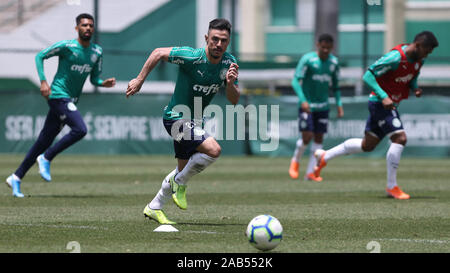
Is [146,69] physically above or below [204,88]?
above

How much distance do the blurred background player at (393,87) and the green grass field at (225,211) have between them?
649 mm

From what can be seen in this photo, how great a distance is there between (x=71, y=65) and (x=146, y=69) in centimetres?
389

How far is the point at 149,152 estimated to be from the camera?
20875 mm

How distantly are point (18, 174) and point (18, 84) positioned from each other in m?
18.2

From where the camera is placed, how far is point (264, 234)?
20.1ft

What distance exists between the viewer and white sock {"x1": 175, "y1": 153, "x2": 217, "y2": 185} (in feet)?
25.3

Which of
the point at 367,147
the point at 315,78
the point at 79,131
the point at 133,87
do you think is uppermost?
the point at 133,87

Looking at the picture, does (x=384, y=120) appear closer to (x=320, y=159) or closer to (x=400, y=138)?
(x=400, y=138)

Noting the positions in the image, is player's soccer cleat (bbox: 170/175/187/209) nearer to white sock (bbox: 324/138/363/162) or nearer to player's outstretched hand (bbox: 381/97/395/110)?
player's outstretched hand (bbox: 381/97/395/110)

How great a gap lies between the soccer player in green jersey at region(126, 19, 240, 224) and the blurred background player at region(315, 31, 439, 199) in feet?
10.8

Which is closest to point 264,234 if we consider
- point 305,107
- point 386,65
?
point 386,65
